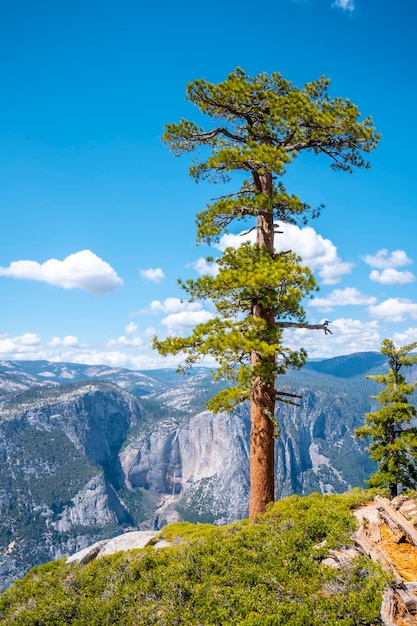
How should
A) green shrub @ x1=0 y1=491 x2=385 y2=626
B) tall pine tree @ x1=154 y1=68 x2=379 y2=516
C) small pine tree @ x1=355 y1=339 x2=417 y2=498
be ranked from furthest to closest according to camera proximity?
small pine tree @ x1=355 y1=339 x2=417 y2=498 → tall pine tree @ x1=154 y1=68 x2=379 y2=516 → green shrub @ x1=0 y1=491 x2=385 y2=626

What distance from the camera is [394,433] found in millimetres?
28562

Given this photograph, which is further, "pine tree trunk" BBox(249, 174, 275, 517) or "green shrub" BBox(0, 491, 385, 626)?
"pine tree trunk" BBox(249, 174, 275, 517)

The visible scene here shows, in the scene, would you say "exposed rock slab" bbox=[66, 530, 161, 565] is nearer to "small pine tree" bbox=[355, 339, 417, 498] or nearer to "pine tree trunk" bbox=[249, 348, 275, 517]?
"pine tree trunk" bbox=[249, 348, 275, 517]

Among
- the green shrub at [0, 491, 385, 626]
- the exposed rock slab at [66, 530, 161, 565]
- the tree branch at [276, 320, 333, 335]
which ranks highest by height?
the tree branch at [276, 320, 333, 335]

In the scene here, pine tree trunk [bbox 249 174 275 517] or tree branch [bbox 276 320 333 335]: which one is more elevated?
tree branch [bbox 276 320 333 335]

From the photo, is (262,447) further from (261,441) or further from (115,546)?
(115,546)

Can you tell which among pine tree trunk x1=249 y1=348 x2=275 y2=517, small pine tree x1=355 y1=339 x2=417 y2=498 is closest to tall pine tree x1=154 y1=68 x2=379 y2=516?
pine tree trunk x1=249 y1=348 x2=275 y2=517

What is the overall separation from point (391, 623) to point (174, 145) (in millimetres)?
15602

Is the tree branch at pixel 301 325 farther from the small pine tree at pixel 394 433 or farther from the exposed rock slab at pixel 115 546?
the small pine tree at pixel 394 433

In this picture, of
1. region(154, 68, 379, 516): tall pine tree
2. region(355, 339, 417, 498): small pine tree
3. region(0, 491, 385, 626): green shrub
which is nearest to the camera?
region(0, 491, 385, 626): green shrub

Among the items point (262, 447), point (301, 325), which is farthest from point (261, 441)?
point (301, 325)

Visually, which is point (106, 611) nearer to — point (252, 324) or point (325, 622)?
point (325, 622)

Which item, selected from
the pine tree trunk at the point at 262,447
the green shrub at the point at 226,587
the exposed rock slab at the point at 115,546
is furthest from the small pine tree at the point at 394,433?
the green shrub at the point at 226,587

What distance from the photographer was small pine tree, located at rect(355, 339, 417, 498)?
27.2m
